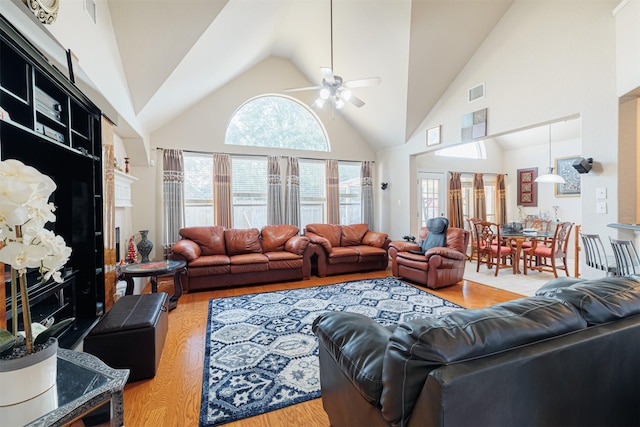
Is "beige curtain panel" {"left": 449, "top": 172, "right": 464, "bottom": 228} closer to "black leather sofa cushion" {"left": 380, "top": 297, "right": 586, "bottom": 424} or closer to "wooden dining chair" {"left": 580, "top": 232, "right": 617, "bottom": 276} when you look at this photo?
"wooden dining chair" {"left": 580, "top": 232, "right": 617, "bottom": 276}

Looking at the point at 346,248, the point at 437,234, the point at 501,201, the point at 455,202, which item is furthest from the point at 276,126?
the point at 501,201

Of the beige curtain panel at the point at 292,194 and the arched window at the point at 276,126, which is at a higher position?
the arched window at the point at 276,126

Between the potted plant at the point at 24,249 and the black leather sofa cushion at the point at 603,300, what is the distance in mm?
1874

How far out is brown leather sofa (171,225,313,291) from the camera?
4.15 m

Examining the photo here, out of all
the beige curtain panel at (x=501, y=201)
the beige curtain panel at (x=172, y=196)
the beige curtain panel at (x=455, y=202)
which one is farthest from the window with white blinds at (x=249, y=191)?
the beige curtain panel at (x=501, y=201)

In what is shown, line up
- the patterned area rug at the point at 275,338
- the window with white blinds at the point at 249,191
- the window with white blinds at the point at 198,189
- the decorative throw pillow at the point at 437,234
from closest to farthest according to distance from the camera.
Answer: the patterned area rug at the point at 275,338 → the decorative throw pillow at the point at 437,234 → the window with white blinds at the point at 198,189 → the window with white blinds at the point at 249,191

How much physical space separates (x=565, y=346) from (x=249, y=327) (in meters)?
2.65

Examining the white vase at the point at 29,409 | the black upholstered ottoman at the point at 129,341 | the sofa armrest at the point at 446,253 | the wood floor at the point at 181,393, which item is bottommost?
the wood floor at the point at 181,393

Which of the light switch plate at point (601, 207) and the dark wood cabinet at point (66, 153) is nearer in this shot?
the dark wood cabinet at point (66, 153)

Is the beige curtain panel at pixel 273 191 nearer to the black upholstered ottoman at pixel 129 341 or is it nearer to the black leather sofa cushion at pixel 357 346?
the black upholstered ottoman at pixel 129 341

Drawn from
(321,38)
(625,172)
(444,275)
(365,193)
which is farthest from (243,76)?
(625,172)

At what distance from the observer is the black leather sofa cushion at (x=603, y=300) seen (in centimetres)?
108

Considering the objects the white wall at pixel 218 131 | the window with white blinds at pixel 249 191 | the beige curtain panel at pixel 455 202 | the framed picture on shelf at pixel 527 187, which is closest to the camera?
the white wall at pixel 218 131

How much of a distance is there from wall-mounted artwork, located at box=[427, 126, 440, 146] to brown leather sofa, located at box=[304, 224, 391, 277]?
1962 millimetres
